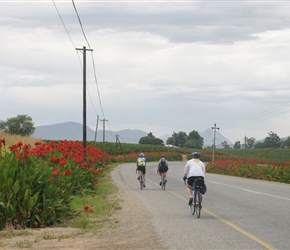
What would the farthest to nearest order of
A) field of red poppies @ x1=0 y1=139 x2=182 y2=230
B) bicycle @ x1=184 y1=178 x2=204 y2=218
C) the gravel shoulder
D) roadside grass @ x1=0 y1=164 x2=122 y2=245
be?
bicycle @ x1=184 y1=178 x2=204 y2=218 → field of red poppies @ x1=0 y1=139 x2=182 y2=230 → roadside grass @ x1=0 y1=164 x2=122 y2=245 → the gravel shoulder

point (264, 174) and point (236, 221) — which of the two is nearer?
point (236, 221)

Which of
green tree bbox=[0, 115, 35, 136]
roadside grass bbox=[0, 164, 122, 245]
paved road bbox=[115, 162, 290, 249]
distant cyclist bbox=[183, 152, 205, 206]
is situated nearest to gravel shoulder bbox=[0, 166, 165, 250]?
roadside grass bbox=[0, 164, 122, 245]

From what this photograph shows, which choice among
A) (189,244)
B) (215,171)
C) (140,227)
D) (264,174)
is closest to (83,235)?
(140,227)

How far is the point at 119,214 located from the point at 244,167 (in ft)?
121

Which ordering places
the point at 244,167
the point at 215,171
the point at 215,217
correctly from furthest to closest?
the point at 215,171
the point at 244,167
the point at 215,217

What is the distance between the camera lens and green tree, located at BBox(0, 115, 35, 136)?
136m

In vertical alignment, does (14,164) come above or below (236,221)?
above

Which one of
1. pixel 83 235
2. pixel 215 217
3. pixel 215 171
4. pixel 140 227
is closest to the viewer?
pixel 83 235

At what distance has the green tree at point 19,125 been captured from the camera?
13625 centimetres

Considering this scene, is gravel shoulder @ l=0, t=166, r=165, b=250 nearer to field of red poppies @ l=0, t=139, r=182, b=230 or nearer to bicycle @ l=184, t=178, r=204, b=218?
field of red poppies @ l=0, t=139, r=182, b=230

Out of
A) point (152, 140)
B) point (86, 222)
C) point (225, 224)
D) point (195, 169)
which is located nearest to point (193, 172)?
point (195, 169)

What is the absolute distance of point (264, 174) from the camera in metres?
44.2

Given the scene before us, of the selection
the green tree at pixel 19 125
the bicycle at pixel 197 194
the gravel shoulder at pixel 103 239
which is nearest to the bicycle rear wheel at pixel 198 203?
the bicycle at pixel 197 194

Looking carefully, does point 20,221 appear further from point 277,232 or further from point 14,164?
point 277,232
